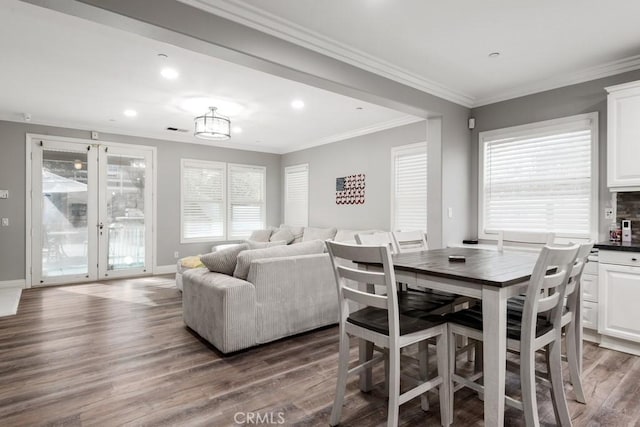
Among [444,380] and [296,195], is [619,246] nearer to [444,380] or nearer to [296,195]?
[444,380]

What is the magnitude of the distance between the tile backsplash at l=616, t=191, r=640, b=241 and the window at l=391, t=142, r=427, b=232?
226 cm

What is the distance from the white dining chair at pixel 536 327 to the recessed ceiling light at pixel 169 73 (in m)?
3.48

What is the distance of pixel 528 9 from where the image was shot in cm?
258

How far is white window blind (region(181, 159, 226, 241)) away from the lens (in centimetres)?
704

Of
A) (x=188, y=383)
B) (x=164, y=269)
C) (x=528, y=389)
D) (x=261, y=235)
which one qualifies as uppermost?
(x=261, y=235)

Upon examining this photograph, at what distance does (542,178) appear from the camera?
4.01m

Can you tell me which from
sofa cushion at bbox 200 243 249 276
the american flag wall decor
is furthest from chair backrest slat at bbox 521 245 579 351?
the american flag wall decor

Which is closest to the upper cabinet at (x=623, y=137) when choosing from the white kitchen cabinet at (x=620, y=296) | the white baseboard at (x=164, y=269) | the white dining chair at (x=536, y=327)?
→ the white kitchen cabinet at (x=620, y=296)

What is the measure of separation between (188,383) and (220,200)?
534cm

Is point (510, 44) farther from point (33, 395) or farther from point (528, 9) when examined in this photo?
point (33, 395)

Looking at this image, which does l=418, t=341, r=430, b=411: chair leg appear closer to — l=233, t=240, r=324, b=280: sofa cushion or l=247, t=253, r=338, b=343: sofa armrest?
l=247, t=253, r=338, b=343: sofa armrest

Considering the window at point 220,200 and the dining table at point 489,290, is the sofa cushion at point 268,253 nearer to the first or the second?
the dining table at point 489,290

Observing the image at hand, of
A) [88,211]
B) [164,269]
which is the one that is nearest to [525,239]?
[164,269]

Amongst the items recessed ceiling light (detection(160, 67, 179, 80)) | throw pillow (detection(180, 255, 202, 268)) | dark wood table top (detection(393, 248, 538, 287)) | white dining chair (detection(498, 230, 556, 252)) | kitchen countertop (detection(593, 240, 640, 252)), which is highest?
recessed ceiling light (detection(160, 67, 179, 80))
